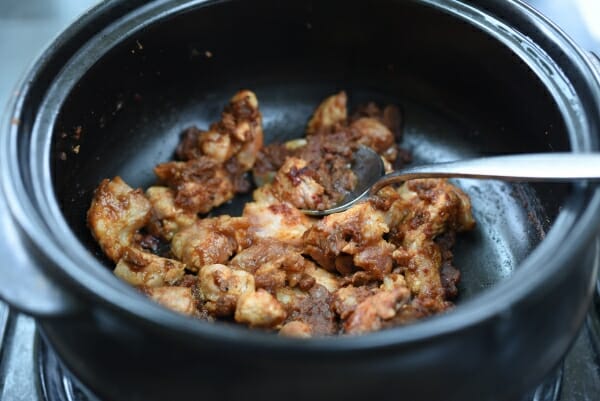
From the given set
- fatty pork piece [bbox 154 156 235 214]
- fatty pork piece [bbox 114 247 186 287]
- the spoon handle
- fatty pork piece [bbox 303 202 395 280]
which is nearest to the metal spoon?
the spoon handle

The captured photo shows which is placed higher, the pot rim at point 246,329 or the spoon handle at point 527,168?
the spoon handle at point 527,168

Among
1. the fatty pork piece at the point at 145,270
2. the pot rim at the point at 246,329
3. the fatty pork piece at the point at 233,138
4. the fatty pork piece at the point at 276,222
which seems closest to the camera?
the pot rim at the point at 246,329

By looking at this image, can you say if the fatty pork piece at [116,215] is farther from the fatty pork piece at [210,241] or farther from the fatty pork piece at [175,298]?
the fatty pork piece at [175,298]

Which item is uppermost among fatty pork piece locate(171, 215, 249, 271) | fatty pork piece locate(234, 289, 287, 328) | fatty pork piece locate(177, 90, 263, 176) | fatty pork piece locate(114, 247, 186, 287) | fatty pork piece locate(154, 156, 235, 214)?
fatty pork piece locate(177, 90, 263, 176)

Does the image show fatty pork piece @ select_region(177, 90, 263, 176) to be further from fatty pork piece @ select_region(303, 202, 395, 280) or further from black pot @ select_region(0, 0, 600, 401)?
fatty pork piece @ select_region(303, 202, 395, 280)

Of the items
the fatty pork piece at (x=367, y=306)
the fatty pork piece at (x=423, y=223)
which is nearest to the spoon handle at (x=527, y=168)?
the fatty pork piece at (x=423, y=223)

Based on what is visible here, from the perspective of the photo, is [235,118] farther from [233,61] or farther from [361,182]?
[361,182]

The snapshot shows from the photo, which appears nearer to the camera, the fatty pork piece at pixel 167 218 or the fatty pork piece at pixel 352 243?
the fatty pork piece at pixel 352 243
